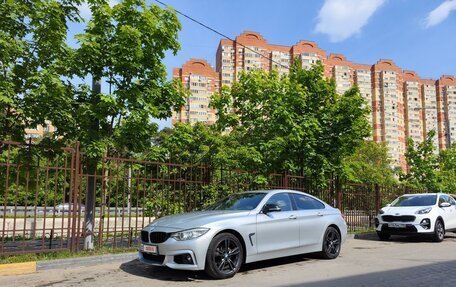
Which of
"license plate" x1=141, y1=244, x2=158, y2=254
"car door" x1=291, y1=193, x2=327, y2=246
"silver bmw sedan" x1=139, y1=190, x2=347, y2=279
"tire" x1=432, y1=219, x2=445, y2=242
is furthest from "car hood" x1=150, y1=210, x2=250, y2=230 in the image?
"tire" x1=432, y1=219, x2=445, y2=242

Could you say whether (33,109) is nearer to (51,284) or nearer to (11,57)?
(11,57)

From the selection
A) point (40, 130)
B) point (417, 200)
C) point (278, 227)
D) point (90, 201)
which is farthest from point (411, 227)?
point (40, 130)

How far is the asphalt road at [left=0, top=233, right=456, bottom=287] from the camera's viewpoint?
20.9 feet

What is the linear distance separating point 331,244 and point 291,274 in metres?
2.09

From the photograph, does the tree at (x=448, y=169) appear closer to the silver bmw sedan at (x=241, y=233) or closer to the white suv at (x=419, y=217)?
the white suv at (x=419, y=217)

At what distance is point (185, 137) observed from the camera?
10.9 meters

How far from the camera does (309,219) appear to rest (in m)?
8.30

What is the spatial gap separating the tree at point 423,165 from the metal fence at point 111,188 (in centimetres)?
783

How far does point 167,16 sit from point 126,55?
1.62 metres

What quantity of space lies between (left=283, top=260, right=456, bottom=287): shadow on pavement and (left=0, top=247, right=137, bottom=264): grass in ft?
14.4

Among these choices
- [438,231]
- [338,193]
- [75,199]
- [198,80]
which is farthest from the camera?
[198,80]

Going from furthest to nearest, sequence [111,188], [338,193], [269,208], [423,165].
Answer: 1. [423,165]
2. [338,193]
3. [111,188]
4. [269,208]

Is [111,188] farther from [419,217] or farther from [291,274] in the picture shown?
[419,217]

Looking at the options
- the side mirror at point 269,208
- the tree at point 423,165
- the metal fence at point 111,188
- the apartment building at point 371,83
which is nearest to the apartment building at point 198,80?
the apartment building at point 371,83
